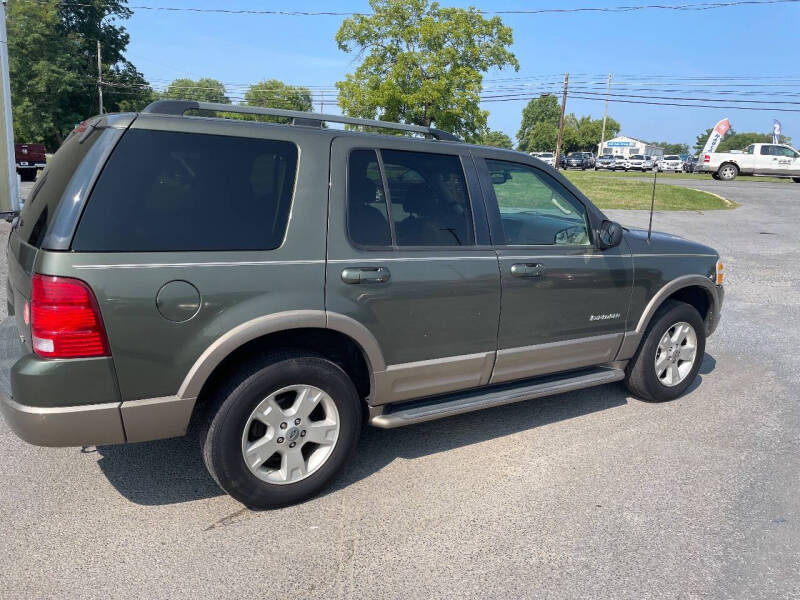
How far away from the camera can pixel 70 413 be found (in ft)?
8.99

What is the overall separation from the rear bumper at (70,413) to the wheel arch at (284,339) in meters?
0.14

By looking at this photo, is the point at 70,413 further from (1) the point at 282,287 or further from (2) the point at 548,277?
(2) the point at 548,277

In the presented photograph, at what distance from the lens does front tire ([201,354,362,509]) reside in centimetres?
304

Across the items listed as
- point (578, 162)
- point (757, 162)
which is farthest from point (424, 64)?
point (578, 162)

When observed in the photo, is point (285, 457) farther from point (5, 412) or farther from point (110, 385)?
point (5, 412)

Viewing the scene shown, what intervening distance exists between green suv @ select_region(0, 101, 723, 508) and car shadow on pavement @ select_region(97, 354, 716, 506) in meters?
0.35

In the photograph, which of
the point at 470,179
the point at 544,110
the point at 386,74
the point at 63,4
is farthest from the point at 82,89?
the point at 544,110

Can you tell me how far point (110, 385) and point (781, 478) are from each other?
3.64 metres

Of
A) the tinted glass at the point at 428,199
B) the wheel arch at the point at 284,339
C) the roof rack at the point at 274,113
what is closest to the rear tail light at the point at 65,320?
the wheel arch at the point at 284,339

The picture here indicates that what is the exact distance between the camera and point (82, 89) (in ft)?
158

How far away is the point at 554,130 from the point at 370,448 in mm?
119107

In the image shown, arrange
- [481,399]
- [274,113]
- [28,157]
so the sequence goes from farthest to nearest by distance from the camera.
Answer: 1. [28,157]
2. [481,399]
3. [274,113]

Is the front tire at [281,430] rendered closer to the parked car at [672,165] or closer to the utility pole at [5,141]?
the utility pole at [5,141]

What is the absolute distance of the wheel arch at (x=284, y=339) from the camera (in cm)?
293
